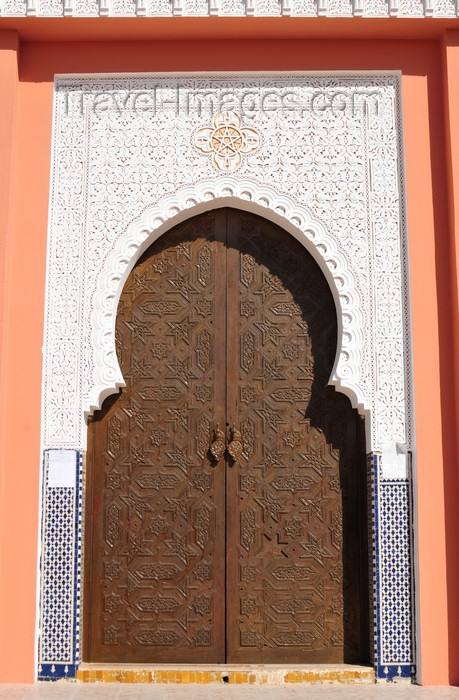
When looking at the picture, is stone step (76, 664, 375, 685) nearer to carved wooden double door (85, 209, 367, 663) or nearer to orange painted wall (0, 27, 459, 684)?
carved wooden double door (85, 209, 367, 663)

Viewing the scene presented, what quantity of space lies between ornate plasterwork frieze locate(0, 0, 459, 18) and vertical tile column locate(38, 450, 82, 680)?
1.90 meters

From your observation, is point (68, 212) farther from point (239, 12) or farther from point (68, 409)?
point (239, 12)

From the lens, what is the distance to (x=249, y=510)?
4.32m

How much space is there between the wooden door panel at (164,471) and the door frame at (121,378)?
0.41ft

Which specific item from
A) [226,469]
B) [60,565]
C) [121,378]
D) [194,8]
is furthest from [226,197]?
[60,565]

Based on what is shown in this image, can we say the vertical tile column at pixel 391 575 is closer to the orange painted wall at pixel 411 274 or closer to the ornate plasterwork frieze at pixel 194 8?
the orange painted wall at pixel 411 274

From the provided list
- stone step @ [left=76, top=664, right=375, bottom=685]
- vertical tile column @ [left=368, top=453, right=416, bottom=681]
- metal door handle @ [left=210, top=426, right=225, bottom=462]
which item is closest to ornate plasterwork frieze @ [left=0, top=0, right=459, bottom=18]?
metal door handle @ [left=210, top=426, right=225, bottom=462]

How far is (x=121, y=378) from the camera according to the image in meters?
4.28

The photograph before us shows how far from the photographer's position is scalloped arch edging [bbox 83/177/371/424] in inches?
168

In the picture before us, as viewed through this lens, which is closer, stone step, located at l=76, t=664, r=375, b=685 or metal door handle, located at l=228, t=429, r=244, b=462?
stone step, located at l=76, t=664, r=375, b=685

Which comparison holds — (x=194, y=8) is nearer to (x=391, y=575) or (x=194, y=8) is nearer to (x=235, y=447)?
(x=235, y=447)

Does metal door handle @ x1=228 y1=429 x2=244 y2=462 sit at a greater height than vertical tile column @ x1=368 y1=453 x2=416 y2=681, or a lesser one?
greater

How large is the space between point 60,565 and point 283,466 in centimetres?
104

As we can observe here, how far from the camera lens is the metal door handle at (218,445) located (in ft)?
14.2
